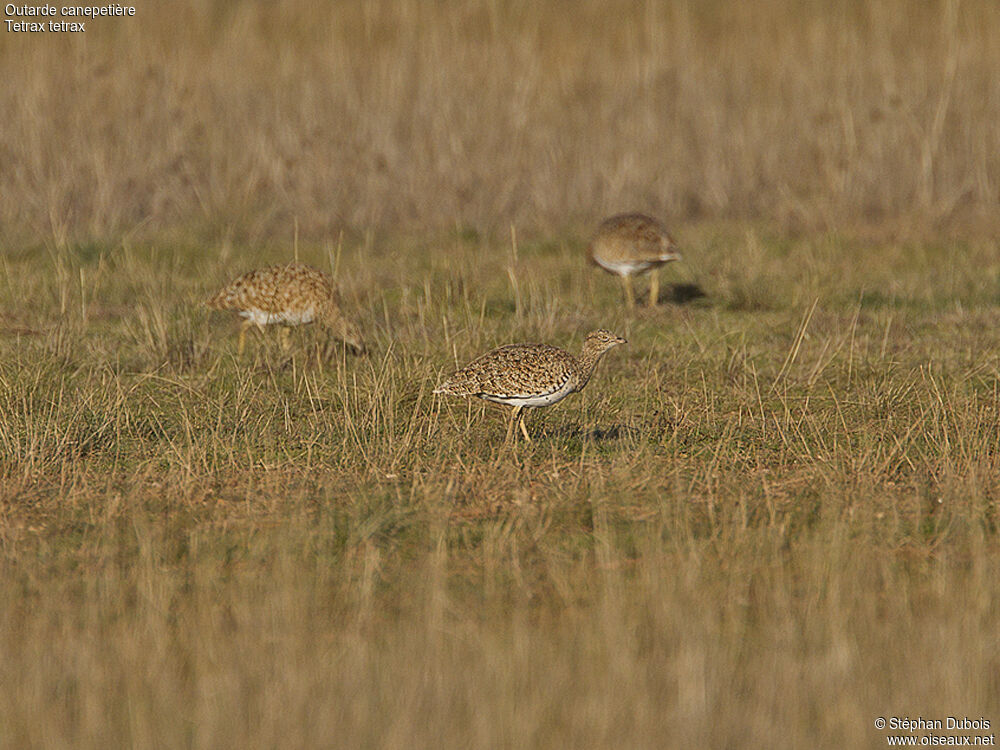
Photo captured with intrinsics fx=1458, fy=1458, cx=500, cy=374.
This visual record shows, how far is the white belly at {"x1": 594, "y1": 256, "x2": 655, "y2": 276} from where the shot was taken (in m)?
10.1

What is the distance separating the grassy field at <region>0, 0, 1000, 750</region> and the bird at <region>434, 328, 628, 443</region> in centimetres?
24

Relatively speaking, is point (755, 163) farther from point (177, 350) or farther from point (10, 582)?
point (10, 582)

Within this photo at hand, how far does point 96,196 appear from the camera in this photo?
502 inches

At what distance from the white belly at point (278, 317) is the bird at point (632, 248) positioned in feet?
8.59

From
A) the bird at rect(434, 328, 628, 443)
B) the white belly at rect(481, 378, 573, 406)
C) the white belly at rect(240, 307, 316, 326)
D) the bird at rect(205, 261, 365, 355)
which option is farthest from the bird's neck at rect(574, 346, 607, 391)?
the white belly at rect(240, 307, 316, 326)

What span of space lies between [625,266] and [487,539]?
5.14 meters

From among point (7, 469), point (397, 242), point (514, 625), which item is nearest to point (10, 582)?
point (7, 469)

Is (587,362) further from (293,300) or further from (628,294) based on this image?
(628,294)

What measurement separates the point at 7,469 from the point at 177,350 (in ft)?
8.30

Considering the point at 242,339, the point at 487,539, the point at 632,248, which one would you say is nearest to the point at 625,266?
→ the point at 632,248

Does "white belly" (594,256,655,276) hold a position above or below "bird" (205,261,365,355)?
below

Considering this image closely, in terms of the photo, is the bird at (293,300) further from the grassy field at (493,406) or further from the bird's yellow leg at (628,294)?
the bird's yellow leg at (628,294)

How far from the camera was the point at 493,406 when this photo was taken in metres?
7.25

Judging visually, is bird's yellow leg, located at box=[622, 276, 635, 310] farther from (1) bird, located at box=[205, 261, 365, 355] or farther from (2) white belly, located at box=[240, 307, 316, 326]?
(2) white belly, located at box=[240, 307, 316, 326]
